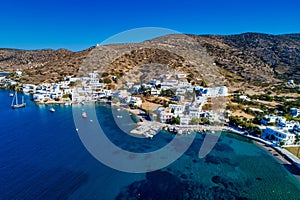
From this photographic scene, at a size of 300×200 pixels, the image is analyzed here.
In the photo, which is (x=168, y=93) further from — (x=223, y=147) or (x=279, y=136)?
(x=279, y=136)

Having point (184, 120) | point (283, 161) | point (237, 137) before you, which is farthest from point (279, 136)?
point (184, 120)

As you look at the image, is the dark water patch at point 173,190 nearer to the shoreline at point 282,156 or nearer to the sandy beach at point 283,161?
the sandy beach at point 283,161

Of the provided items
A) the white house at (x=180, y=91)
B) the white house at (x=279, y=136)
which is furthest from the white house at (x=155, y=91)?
the white house at (x=279, y=136)

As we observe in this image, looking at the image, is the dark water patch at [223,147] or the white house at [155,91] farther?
the white house at [155,91]

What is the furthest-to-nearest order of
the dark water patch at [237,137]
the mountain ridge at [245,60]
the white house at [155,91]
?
the mountain ridge at [245,60]
the white house at [155,91]
the dark water patch at [237,137]

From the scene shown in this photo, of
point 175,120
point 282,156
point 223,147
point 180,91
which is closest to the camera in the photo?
point 282,156

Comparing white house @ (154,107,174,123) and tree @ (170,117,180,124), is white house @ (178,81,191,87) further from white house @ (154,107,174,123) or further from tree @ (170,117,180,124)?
tree @ (170,117,180,124)

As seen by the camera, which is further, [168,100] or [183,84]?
[183,84]

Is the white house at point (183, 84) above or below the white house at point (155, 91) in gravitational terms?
above

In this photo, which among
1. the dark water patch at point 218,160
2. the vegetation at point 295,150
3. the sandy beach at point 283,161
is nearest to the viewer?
the sandy beach at point 283,161
